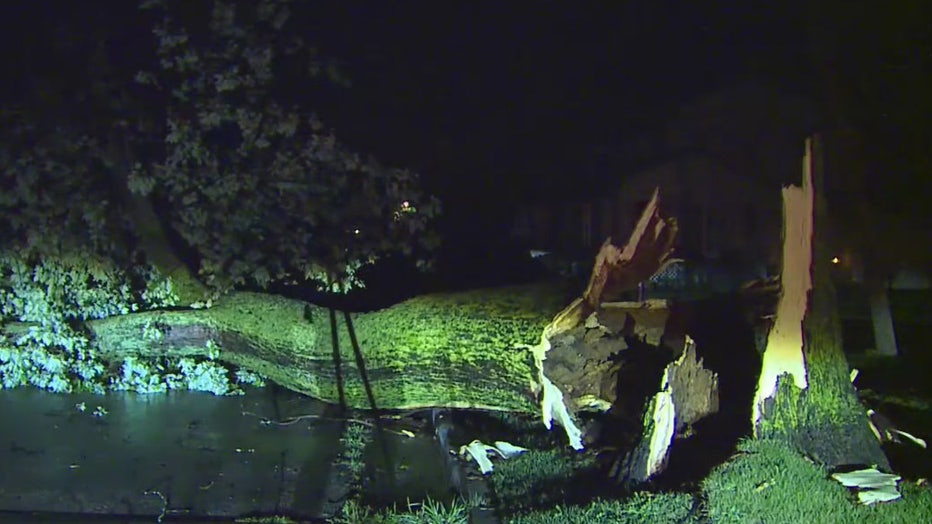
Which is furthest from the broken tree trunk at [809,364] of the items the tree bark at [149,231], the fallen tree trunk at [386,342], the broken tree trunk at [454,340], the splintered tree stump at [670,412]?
the tree bark at [149,231]

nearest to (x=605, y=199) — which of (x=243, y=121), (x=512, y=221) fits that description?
(x=512, y=221)

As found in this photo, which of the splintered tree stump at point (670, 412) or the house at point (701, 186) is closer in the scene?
the splintered tree stump at point (670, 412)

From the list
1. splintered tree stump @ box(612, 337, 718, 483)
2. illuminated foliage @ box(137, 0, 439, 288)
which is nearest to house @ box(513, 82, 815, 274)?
illuminated foliage @ box(137, 0, 439, 288)

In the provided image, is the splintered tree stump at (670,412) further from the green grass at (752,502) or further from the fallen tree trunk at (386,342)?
the fallen tree trunk at (386,342)

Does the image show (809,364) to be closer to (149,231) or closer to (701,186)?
(149,231)

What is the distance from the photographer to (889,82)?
1031cm

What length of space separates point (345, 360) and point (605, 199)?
7072mm

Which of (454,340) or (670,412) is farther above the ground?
(454,340)

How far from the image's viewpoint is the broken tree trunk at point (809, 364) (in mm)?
5500

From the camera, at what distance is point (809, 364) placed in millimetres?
5598

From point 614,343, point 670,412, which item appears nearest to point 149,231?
point 614,343

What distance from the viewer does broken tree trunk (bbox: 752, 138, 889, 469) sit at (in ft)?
18.0

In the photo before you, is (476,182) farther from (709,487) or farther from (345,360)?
(709,487)

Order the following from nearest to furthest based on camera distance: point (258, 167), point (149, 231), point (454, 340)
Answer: point (454, 340) < point (258, 167) < point (149, 231)
